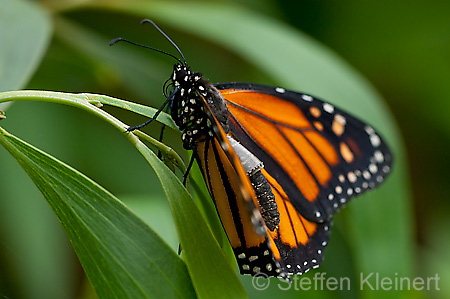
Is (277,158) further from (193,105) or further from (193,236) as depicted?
(193,236)

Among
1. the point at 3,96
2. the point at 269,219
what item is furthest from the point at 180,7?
the point at 3,96

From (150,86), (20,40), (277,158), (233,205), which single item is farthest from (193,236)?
(150,86)

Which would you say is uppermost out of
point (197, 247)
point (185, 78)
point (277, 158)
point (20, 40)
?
point (20, 40)

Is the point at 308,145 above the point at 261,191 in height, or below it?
above

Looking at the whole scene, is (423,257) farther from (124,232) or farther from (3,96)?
(3,96)

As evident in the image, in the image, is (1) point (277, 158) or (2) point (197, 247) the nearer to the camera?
(2) point (197, 247)

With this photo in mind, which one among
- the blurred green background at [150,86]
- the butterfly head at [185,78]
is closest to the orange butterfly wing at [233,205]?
the butterfly head at [185,78]
